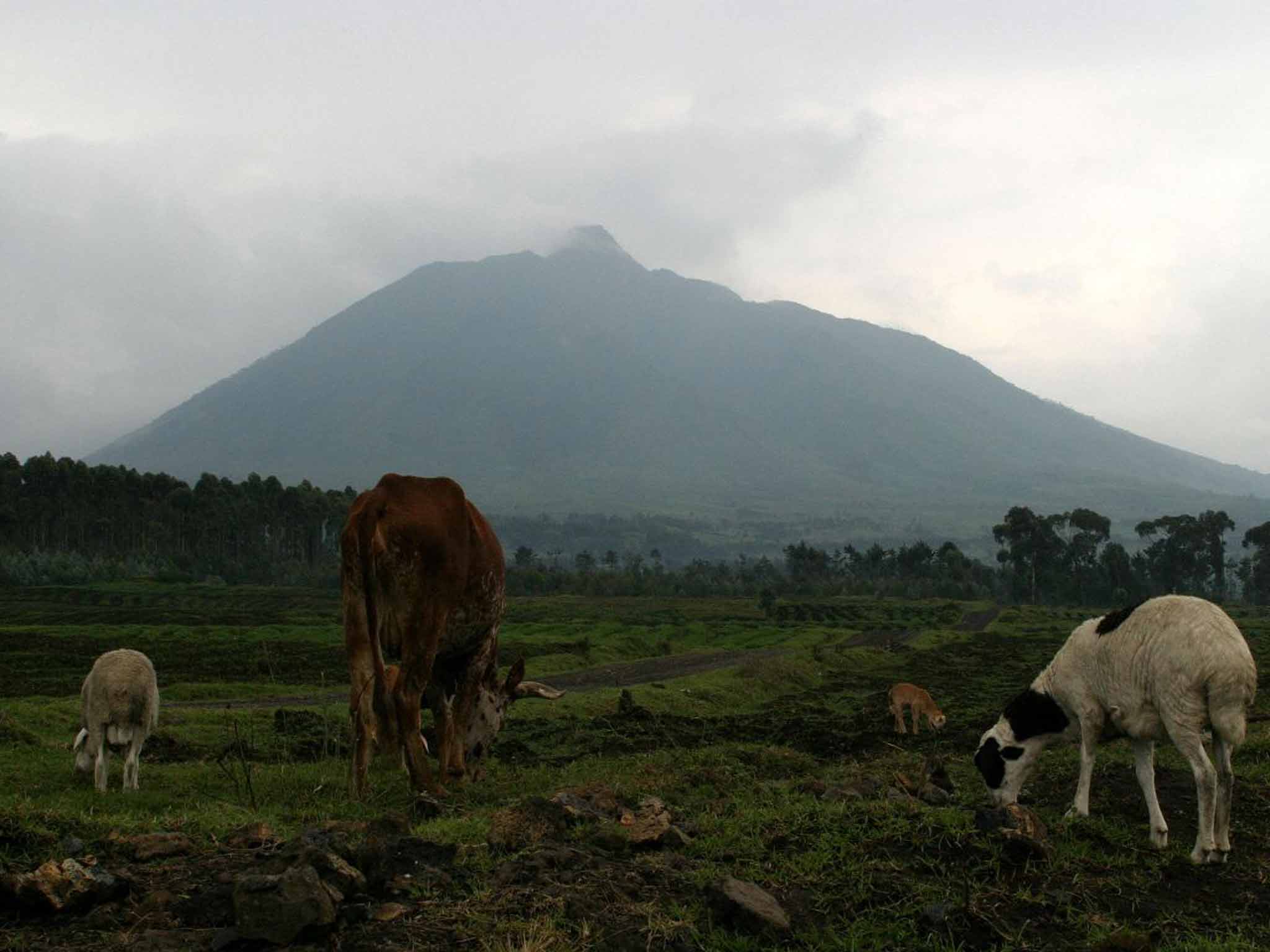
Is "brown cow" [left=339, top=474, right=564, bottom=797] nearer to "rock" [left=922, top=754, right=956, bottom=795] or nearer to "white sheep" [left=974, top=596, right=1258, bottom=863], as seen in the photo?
"rock" [left=922, top=754, right=956, bottom=795]

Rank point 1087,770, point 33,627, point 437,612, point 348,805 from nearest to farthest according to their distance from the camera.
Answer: point 1087,770
point 348,805
point 437,612
point 33,627

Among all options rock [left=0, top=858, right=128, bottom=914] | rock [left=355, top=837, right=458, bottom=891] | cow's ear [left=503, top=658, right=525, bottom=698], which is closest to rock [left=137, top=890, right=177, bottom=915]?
rock [left=0, top=858, right=128, bottom=914]

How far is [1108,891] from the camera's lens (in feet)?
19.7

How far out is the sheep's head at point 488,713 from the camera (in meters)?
11.9

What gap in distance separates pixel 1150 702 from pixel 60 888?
24.5 feet

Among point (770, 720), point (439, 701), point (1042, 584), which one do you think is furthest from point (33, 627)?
point (1042, 584)

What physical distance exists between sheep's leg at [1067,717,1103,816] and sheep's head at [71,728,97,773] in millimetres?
10619

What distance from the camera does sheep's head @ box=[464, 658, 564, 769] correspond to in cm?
1189

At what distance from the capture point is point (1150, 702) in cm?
757

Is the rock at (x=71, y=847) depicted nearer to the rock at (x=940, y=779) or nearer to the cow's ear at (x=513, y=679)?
the cow's ear at (x=513, y=679)

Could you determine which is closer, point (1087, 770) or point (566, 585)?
point (1087, 770)

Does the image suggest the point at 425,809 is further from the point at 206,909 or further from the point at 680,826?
the point at 206,909

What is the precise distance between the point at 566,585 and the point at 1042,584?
44.8 meters

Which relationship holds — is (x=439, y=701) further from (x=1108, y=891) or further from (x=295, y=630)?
(x=295, y=630)
